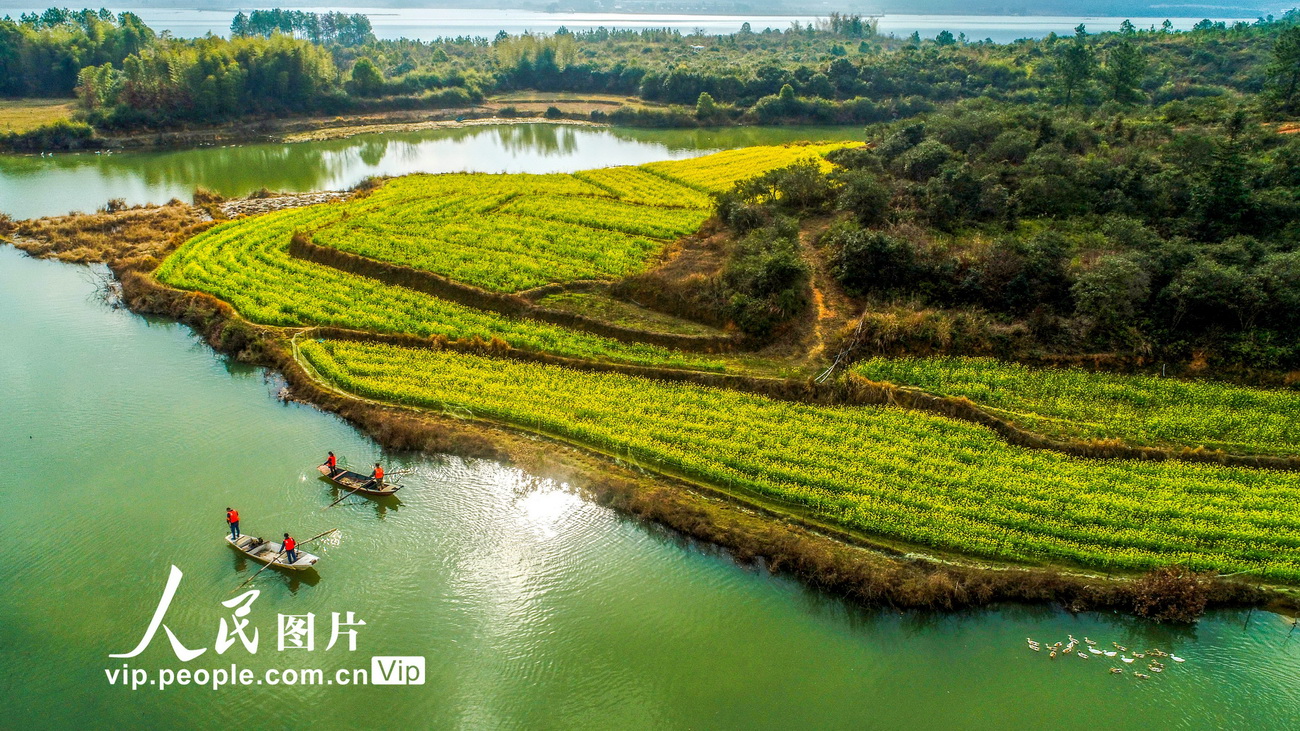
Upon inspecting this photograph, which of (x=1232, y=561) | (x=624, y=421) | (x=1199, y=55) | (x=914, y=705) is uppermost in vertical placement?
(x=1199, y=55)

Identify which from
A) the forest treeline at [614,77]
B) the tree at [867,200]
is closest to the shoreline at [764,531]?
the tree at [867,200]

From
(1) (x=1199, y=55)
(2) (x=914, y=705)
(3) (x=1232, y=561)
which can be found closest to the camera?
(2) (x=914, y=705)

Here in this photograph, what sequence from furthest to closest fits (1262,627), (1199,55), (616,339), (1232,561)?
(1199,55), (616,339), (1232,561), (1262,627)

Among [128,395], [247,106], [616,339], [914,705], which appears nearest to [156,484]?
[128,395]

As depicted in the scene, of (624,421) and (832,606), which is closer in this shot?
(832,606)

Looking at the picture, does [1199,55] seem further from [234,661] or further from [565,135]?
[234,661]

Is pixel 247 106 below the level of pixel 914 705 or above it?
above

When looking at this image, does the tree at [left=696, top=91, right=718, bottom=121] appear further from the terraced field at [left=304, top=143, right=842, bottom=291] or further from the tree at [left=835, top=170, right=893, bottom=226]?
the tree at [left=835, top=170, right=893, bottom=226]
